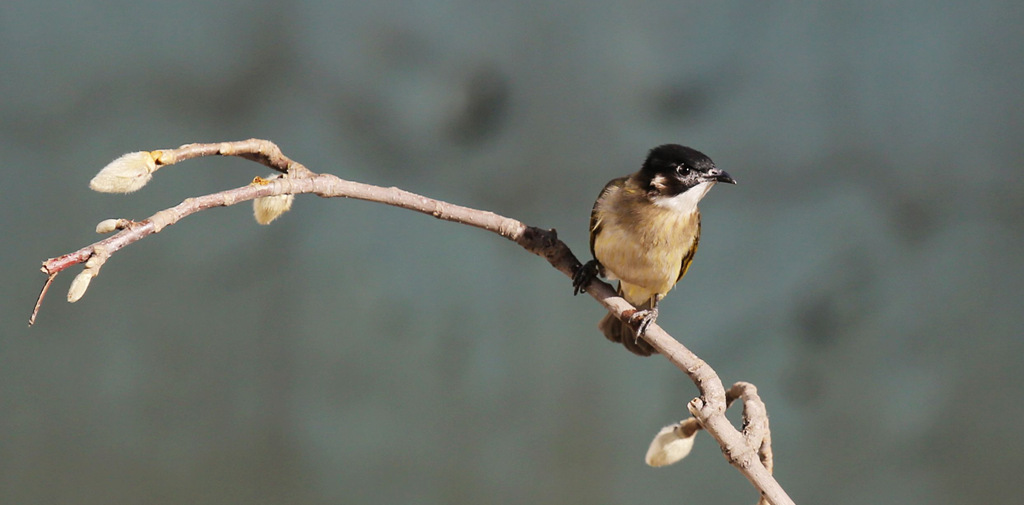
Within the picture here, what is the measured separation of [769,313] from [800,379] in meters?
0.19

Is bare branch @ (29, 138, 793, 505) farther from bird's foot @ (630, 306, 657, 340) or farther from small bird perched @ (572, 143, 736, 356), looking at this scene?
small bird perched @ (572, 143, 736, 356)

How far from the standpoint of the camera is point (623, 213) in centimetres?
104

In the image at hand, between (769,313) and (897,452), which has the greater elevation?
(769,313)

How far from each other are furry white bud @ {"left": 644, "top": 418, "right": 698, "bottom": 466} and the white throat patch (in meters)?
0.26

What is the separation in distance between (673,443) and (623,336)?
0.79 ft

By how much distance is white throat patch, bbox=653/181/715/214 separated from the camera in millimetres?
1010

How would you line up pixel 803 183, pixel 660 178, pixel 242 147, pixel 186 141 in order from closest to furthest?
pixel 242 147
pixel 660 178
pixel 186 141
pixel 803 183

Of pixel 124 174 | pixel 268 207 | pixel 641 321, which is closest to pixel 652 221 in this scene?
pixel 641 321

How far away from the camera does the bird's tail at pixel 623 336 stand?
1115mm

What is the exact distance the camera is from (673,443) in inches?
37.3

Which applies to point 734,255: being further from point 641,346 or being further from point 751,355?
point 641,346

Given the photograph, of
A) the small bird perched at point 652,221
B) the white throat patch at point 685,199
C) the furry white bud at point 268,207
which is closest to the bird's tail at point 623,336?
the small bird perched at point 652,221

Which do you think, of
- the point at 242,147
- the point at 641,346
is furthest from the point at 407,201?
the point at 641,346

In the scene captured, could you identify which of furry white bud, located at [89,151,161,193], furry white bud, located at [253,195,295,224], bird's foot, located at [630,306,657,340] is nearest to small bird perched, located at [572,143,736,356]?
bird's foot, located at [630,306,657,340]
